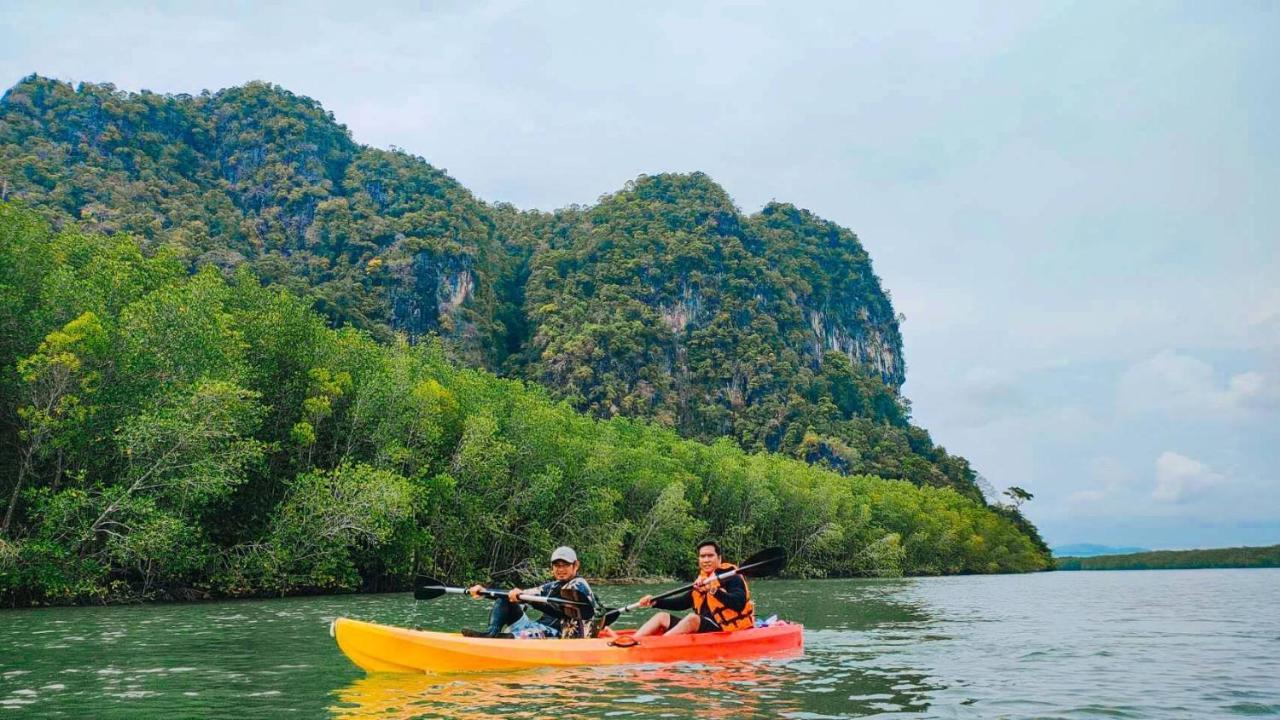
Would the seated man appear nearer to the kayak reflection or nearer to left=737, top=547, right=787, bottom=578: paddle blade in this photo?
left=737, top=547, right=787, bottom=578: paddle blade

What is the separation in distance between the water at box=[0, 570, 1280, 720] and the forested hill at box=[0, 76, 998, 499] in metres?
78.2

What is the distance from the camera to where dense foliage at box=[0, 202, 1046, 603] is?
72.7ft

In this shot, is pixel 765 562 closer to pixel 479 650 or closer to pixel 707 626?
pixel 707 626

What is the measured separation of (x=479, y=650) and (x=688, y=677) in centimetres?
258

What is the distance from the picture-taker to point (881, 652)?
1469 centimetres

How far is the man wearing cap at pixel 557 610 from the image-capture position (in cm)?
1213

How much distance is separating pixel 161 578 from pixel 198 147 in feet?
370

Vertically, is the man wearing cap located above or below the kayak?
above

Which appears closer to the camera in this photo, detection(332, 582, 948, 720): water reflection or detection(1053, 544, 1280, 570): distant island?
detection(332, 582, 948, 720): water reflection

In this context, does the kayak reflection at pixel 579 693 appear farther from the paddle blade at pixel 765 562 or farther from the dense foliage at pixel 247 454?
the dense foliage at pixel 247 454

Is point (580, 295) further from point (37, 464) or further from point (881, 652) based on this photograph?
point (881, 652)

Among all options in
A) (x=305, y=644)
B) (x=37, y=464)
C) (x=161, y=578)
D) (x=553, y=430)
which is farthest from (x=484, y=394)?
(x=305, y=644)

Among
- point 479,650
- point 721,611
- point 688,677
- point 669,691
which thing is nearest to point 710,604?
point 721,611

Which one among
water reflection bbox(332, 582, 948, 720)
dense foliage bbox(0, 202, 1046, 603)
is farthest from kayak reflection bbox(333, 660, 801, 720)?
dense foliage bbox(0, 202, 1046, 603)
